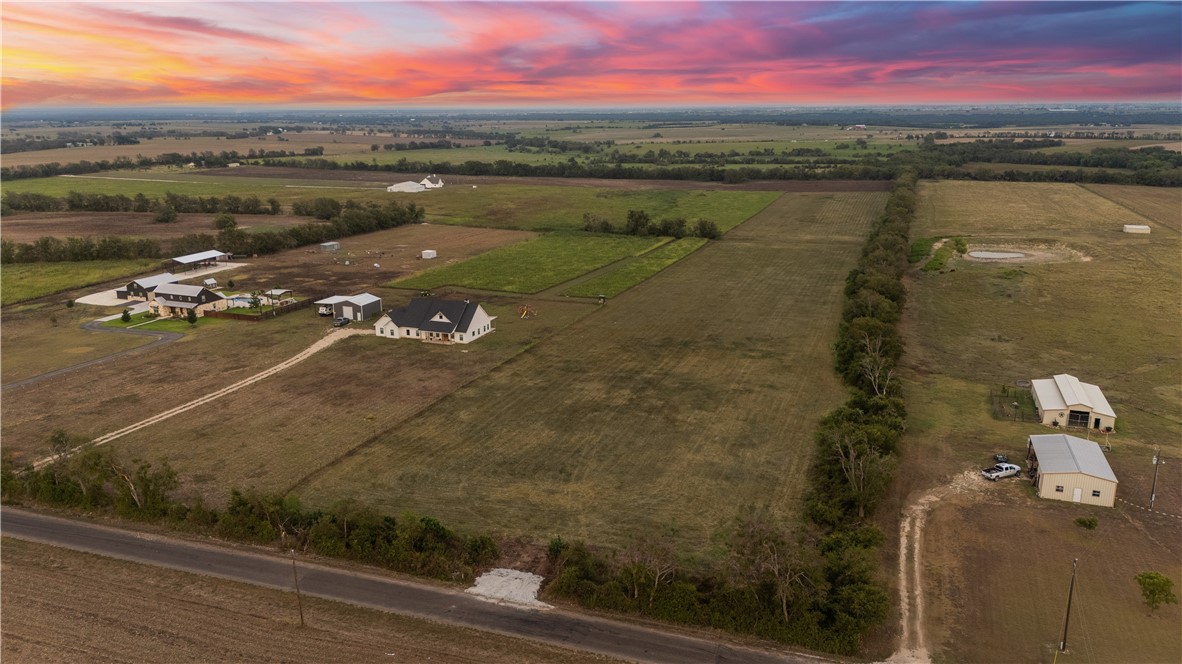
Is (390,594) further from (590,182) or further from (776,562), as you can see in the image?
(590,182)

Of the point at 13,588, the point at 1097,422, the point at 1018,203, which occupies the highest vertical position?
the point at 1018,203

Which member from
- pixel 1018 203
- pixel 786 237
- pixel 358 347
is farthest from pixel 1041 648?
pixel 1018 203

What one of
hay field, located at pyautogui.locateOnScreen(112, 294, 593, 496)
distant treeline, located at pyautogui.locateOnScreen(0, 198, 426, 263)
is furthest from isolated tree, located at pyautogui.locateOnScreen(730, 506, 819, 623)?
distant treeline, located at pyautogui.locateOnScreen(0, 198, 426, 263)

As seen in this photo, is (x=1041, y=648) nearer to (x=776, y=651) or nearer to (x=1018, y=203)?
(x=776, y=651)

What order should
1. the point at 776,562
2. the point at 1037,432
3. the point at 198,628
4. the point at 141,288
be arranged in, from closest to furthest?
the point at 776,562
the point at 198,628
the point at 1037,432
the point at 141,288

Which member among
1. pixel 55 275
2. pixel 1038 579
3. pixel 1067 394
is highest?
pixel 1067 394

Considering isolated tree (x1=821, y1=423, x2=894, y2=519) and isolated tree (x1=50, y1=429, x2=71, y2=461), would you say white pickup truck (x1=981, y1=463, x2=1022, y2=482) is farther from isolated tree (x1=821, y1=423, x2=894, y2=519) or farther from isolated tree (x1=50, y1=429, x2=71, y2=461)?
isolated tree (x1=50, y1=429, x2=71, y2=461)

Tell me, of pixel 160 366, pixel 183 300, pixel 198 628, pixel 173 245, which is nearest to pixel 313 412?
pixel 160 366

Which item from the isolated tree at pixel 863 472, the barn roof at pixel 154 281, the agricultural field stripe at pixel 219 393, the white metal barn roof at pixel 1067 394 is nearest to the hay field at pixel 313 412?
the agricultural field stripe at pixel 219 393
